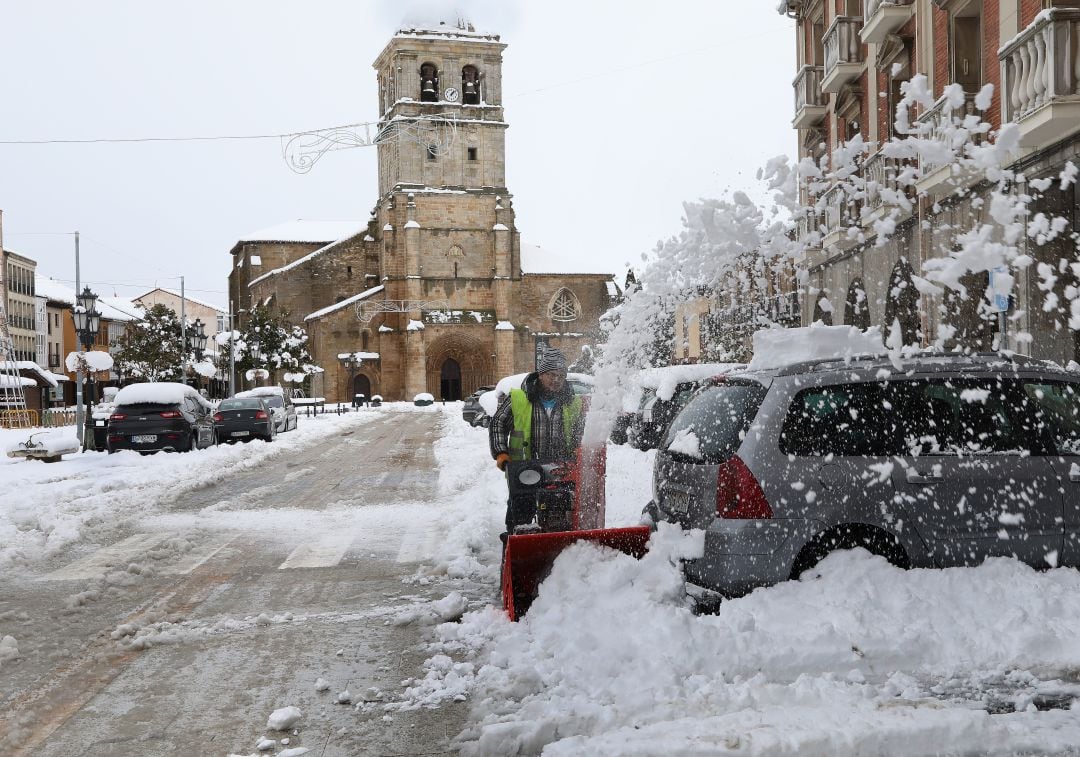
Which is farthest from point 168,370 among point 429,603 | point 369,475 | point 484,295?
point 429,603

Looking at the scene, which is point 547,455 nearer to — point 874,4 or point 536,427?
point 536,427

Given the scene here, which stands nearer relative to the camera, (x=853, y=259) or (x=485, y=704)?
(x=485, y=704)

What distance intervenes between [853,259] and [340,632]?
1540 cm

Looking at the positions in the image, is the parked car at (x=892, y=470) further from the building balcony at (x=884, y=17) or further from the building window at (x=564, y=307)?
the building window at (x=564, y=307)

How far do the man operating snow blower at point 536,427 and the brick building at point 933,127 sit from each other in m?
3.73

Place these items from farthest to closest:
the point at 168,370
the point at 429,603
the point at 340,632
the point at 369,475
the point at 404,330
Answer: the point at 404,330 < the point at 168,370 < the point at 369,475 < the point at 429,603 < the point at 340,632

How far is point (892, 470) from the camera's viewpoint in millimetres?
5320

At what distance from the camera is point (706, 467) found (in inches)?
220

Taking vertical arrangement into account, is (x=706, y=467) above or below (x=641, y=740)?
above

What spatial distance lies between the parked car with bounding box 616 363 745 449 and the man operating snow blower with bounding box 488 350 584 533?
7399 millimetres

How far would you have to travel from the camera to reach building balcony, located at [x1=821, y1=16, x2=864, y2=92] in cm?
1881

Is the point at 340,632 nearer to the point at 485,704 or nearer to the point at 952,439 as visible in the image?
the point at 485,704

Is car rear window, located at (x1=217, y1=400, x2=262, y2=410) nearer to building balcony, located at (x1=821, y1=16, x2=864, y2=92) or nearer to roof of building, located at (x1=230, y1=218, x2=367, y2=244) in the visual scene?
building balcony, located at (x1=821, y1=16, x2=864, y2=92)

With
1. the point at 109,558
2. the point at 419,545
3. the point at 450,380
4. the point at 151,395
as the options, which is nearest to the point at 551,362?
the point at 419,545
